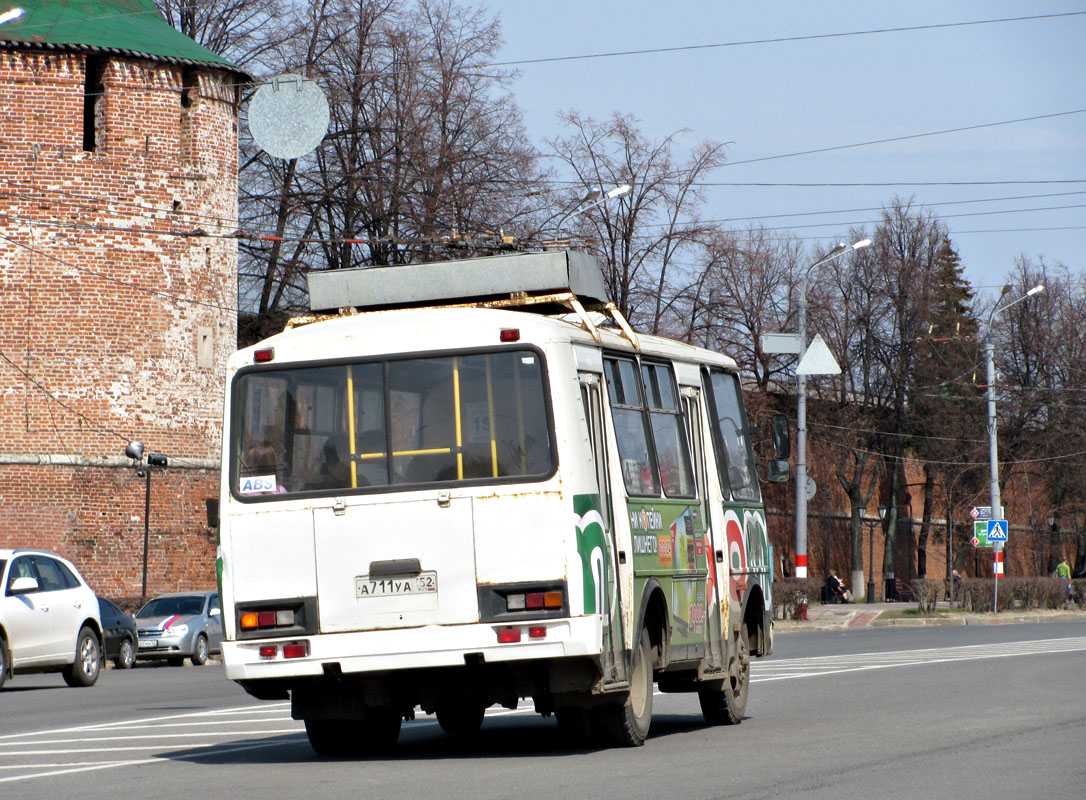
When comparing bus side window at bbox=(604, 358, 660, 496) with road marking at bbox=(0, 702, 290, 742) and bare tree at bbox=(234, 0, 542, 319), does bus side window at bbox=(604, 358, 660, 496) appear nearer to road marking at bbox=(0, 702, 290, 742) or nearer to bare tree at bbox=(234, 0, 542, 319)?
road marking at bbox=(0, 702, 290, 742)

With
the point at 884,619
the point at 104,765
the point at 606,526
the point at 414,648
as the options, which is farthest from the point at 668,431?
the point at 884,619

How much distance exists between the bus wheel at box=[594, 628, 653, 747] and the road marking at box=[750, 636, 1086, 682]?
8208 mm

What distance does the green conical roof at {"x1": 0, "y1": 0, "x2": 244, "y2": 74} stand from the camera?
134 ft

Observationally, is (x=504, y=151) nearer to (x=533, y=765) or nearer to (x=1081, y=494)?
(x=1081, y=494)

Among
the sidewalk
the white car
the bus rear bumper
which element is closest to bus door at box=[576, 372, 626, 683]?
the bus rear bumper

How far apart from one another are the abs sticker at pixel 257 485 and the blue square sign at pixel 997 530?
34.9 m

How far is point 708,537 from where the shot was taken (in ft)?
45.9

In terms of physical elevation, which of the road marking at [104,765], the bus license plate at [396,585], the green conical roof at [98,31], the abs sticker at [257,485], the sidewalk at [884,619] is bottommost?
the sidewalk at [884,619]

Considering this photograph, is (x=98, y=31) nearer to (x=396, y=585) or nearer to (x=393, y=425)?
(x=393, y=425)

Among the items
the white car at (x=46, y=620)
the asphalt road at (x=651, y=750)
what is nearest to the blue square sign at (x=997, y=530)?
the asphalt road at (x=651, y=750)

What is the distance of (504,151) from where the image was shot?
4916 centimetres

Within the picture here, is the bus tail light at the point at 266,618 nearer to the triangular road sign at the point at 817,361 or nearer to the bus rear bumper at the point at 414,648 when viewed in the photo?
the bus rear bumper at the point at 414,648

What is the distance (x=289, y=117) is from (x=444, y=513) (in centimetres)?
2257

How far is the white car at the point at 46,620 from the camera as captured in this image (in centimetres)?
2173
